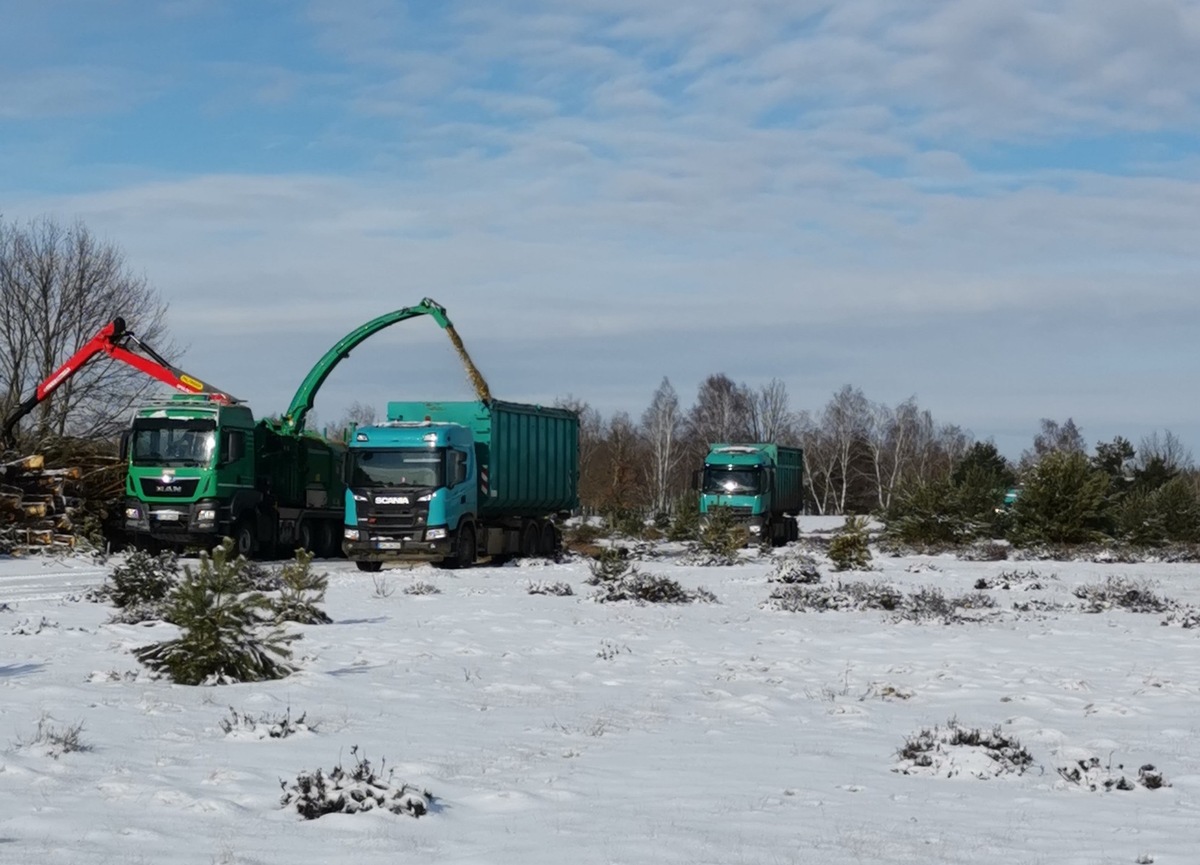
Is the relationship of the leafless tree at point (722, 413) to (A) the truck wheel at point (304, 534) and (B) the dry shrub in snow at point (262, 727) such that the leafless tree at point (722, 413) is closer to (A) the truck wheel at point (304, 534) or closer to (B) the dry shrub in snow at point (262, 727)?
(A) the truck wheel at point (304, 534)

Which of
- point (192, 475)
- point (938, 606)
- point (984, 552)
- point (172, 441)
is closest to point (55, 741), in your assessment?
point (938, 606)

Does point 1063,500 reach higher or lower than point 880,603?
higher

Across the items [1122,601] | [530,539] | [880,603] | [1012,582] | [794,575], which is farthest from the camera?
[530,539]

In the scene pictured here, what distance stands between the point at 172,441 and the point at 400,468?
529 centimetres

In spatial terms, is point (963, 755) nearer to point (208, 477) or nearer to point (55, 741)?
point (55, 741)

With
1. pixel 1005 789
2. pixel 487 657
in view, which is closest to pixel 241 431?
pixel 487 657

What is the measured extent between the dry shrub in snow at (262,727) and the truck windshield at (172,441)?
22.2 m

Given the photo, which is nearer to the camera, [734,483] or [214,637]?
[214,637]

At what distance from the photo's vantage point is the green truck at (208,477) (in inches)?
1217

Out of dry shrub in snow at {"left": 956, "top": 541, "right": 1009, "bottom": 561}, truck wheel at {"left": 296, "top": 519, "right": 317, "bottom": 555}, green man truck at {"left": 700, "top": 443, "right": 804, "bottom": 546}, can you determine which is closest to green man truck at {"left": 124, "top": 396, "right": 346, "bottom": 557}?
truck wheel at {"left": 296, "top": 519, "right": 317, "bottom": 555}

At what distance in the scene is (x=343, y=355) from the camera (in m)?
37.9

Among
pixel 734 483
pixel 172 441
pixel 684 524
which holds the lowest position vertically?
pixel 684 524

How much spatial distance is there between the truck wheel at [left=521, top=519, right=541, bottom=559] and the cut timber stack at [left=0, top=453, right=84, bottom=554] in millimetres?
10132

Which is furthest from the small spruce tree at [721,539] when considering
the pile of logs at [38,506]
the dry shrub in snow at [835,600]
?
the pile of logs at [38,506]
